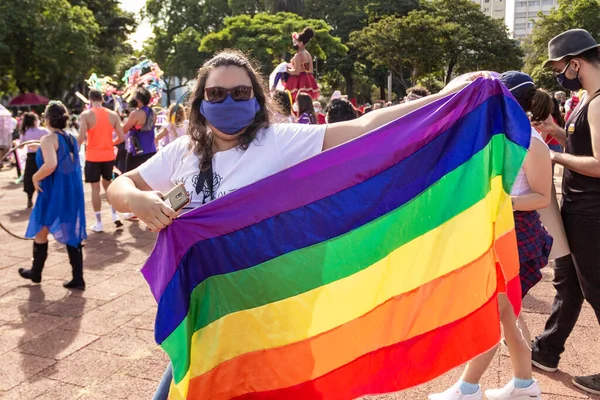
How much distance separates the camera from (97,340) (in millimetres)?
4402

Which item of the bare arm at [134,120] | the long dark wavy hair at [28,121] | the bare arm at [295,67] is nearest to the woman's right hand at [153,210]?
the bare arm at [295,67]

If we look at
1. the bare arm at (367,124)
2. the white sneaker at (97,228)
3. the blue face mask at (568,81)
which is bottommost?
the white sneaker at (97,228)

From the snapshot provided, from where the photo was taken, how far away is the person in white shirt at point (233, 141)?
2.32 meters

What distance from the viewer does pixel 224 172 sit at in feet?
7.66

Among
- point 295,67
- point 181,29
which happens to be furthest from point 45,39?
point 295,67

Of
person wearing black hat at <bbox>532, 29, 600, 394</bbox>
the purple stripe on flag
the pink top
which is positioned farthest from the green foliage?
the purple stripe on flag

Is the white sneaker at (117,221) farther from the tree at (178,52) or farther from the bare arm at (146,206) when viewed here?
the tree at (178,52)

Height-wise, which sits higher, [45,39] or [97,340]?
[45,39]

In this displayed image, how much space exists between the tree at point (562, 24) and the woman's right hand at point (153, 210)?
47583 millimetres

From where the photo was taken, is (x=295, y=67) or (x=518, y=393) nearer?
(x=518, y=393)

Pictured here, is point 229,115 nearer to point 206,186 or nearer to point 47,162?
point 206,186

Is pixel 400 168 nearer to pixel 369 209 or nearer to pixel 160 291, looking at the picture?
pixel 369 209

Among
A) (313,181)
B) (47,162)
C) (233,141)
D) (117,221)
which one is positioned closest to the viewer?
(313,181)

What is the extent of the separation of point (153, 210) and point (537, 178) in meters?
1.98
